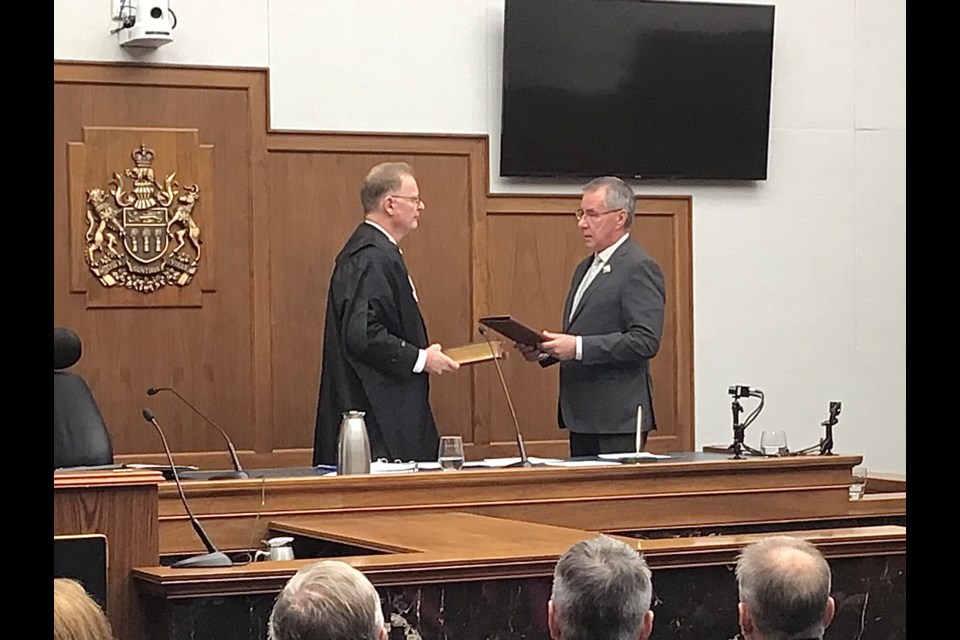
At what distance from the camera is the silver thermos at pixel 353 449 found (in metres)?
5.23

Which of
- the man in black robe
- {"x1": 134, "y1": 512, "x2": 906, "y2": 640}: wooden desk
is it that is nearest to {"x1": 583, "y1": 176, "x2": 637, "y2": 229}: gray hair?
the man in black robe

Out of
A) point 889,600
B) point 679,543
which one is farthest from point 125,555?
point 889,600

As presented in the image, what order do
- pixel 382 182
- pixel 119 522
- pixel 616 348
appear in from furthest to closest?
1. pixel 382 182
2. pixel 616 348
3. pixel 119 522

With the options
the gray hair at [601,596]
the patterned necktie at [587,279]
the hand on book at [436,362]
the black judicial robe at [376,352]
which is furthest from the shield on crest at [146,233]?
the gray hair at [601,596]

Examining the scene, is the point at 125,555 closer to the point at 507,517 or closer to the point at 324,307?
the point at 507,517

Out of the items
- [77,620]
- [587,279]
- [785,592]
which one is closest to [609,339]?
[587,279]

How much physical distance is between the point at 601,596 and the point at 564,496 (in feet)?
9.36

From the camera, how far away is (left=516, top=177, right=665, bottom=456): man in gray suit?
6.27 metres

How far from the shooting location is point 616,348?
6.27m

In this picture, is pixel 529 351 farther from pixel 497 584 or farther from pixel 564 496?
pixel 497 584

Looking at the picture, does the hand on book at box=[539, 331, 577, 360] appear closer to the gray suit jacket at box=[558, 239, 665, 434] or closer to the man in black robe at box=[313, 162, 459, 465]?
the gray suit jacket at box=[558, 239, 665, 434]

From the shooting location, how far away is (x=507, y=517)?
538 cm

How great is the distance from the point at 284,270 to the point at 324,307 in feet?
0.85

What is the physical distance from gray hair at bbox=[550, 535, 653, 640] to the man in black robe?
3.55m
